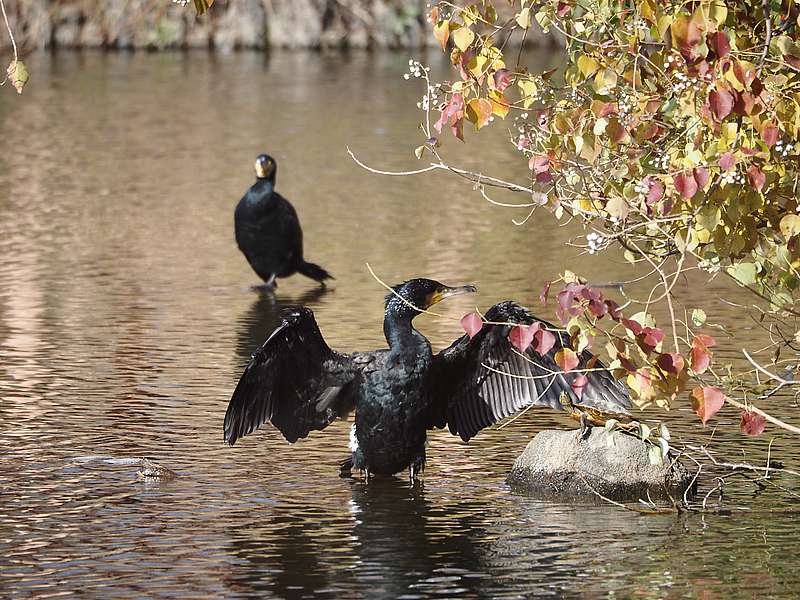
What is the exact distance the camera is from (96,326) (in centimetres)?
1185

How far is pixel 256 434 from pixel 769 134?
3740 millimetres

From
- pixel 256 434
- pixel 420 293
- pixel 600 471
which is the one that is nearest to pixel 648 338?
pixel 600 471

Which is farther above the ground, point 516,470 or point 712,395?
point 712,395

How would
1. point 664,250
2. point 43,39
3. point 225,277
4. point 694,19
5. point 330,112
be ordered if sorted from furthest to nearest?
1. point 43,39
2. point 330,112
3. point 225,277
4. point 664,250
5. point 694,19

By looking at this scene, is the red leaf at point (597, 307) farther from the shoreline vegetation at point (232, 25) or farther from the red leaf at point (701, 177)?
the shoreline vegetation at point (232, 25)

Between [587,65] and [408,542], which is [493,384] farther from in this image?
[587,65]

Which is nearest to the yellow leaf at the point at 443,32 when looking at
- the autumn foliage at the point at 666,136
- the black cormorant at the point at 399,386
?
the autumn foliage at the point at 666,136

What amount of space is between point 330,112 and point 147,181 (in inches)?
257

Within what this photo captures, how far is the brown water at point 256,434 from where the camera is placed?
660 cm

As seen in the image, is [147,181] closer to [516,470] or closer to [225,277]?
[225,277]

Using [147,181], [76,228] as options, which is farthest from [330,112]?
[76,228]

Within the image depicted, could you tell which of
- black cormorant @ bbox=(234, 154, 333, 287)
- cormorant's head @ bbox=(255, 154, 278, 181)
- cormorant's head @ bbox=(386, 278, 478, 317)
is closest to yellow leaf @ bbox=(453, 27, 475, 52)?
cormorant's head @ bbox=(386, 278, 478, 317)

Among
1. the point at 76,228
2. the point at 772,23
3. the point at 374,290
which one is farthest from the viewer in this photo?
the point at 76,228

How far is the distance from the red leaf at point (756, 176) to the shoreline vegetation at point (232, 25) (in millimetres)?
31940
